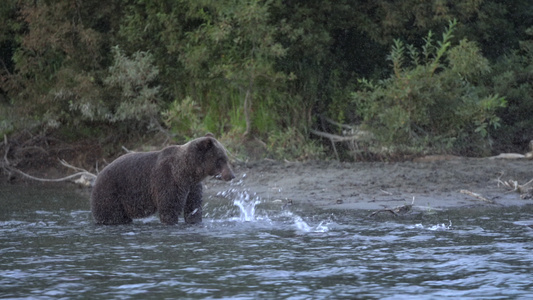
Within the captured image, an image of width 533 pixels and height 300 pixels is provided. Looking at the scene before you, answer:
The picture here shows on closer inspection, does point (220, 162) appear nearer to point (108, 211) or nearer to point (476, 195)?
point (108, 211)

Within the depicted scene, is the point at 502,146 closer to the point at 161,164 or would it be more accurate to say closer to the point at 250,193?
the point at 250,193

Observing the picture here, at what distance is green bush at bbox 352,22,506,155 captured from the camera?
15.4m

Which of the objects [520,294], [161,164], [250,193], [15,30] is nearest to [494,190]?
[250,193]

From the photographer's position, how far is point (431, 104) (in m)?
15.5

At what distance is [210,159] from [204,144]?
0.20 metres

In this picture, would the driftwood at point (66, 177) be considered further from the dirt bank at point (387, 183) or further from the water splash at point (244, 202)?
the water splash at point (244, 202)

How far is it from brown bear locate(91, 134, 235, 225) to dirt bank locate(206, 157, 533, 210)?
2.55 metres

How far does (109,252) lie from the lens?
8.11m

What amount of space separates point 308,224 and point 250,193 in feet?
12.3

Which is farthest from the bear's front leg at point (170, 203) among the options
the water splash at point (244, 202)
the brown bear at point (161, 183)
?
the water splash at point (244, 202)

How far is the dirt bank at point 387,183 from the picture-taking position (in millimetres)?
11781

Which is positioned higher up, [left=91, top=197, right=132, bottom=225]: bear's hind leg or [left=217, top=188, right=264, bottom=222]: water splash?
[left=91, top=197, right=132, bottom=225]: bear's hind leg

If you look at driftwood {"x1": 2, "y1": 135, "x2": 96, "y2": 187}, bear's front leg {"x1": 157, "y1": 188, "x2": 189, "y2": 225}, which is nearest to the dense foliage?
driftwood {"x1": 2, "y1": 135, "x2": 96, "y2": 187}

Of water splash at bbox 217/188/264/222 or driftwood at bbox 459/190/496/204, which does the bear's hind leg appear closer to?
water splash at bbox 217/188/264/222
